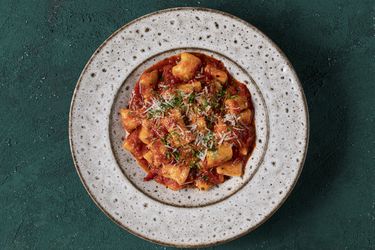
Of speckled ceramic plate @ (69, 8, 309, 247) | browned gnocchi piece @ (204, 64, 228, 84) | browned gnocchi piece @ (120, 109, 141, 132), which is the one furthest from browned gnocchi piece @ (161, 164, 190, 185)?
browned gnocchi piece @ (204, 64, 228, 84)

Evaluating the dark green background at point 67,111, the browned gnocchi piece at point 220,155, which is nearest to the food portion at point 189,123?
the browned gnocchi piece at point 220,155

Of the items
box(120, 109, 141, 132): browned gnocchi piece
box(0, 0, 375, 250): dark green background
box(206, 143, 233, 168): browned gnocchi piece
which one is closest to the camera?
box(206, 143, 233, 168): browned gnocchi piece

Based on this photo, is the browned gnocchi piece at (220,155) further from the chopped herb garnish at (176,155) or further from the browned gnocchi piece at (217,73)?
the browned gnocchi piece at (217,73)

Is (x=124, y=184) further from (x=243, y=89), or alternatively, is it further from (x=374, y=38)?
(x=374, y=38)

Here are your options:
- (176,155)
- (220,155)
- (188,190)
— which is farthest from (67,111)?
(220,155)

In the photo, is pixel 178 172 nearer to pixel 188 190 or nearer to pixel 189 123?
pixel 188 190

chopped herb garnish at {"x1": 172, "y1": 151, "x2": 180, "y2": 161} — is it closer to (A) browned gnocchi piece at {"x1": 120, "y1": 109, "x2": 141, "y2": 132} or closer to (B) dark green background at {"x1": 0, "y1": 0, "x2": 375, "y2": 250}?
(A) browned gnocchi piece at {"x1": 120, "y1": 109, "x2": 141, "y2": 132}

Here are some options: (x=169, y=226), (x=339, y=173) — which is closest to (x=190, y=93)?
(x=169, y=226)

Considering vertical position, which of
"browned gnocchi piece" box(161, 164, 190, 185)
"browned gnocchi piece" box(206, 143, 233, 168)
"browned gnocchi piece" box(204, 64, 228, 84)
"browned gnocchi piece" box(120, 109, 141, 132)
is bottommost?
"browned gnocchi piece" box(161, 164, 190, 185)
